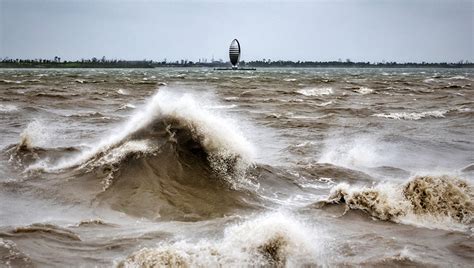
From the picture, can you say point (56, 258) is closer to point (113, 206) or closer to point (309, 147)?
point (113, 206)

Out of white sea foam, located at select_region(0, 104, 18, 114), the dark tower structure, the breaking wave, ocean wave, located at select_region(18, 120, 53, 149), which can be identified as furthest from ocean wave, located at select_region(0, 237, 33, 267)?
the dark tower structure

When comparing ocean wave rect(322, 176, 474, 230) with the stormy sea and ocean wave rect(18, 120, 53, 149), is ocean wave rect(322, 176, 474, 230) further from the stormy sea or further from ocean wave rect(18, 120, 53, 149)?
ocean wave rect(18, 120, 53, 149)

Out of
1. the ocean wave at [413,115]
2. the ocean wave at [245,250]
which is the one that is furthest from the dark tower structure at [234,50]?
the ocean wave at [245,250]

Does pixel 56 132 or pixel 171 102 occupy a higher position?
pixel 171 102

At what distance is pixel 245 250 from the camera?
183 inches

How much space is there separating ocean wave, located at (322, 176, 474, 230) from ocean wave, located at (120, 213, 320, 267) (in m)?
1.89

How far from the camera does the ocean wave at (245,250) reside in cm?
446

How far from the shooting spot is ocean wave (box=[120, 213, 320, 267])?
4.46 metres

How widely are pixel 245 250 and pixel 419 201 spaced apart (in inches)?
127

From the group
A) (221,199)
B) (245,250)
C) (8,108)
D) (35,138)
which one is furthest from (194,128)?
(8,108)

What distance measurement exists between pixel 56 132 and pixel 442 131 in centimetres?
1220

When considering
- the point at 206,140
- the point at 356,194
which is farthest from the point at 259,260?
the point at 206,140

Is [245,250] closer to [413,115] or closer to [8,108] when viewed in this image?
[413,115]

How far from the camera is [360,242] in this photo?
5.25 metres
